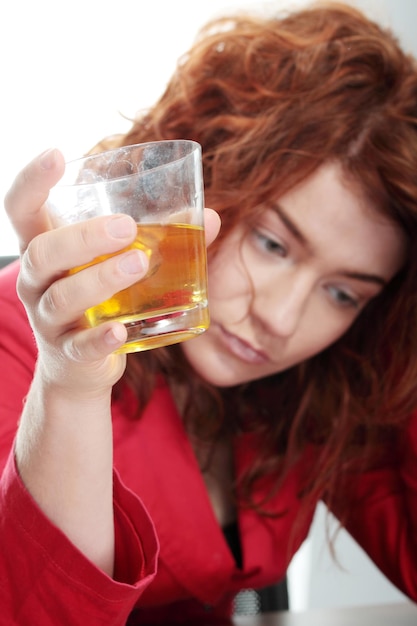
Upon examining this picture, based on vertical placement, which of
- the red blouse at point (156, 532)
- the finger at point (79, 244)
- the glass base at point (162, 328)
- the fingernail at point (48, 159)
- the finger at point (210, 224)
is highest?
the fingernail at point (48, 159)

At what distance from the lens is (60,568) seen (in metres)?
0.83

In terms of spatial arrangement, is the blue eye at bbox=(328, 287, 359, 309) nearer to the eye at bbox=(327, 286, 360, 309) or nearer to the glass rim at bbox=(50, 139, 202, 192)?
the eye at bbox=(327, 286, 360, 309)

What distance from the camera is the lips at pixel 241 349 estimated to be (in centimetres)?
117

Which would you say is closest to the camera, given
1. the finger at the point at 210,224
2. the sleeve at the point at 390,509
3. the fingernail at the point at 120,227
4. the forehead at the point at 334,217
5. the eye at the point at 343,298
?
the fingernail at the point at 120,227

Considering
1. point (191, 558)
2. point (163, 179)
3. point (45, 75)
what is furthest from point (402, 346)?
point (45, 75)

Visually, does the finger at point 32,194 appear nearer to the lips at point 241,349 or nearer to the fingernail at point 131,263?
the fingernail at point 131,263

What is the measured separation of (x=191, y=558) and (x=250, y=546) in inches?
5.4

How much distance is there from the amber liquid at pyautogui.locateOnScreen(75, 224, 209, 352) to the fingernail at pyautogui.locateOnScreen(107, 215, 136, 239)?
3cm

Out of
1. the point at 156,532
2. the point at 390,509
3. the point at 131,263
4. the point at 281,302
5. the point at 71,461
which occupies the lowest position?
the point at 390,509

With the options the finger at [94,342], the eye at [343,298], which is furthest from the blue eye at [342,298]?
the finger at [94,342]

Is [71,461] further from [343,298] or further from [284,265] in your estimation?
[343,298]

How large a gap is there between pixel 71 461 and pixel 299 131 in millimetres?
646

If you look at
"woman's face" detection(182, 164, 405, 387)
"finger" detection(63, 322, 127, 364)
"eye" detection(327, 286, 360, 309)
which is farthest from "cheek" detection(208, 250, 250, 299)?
"finger" detection(63, 322, 127, 364)

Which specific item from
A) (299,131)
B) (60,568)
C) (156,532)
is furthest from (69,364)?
(299,131)
